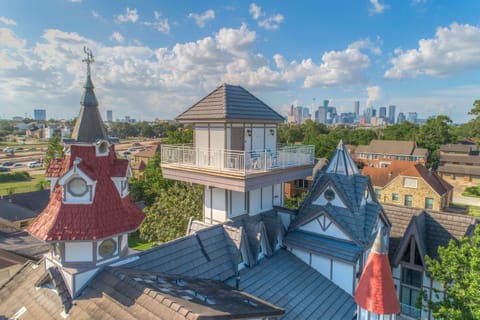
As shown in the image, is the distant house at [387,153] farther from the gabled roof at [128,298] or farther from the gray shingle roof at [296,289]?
the gabled roof at [128,298]

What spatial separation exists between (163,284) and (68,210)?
3703 millimetres

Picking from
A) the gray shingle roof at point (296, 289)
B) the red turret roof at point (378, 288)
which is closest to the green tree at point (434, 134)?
the gray shingle roof at point (296, 289)

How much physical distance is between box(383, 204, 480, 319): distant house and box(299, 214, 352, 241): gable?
4178mm

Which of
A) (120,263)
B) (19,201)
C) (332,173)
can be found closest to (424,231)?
(332,173)

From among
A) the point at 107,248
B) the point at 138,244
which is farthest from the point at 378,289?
the point at 138,244

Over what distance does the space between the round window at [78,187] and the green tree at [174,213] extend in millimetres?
11066

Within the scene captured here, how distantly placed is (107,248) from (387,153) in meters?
68.8

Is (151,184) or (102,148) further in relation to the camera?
(151,184)

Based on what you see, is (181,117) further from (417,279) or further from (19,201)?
(19,201)

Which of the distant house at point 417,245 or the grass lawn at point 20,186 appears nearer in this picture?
the distant house at point 417,245

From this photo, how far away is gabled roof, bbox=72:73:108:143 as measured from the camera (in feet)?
32.0

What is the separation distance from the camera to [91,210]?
9297 mm

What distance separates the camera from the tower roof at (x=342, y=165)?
15336 millimetres

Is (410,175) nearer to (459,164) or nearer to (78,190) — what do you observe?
(459,164)
